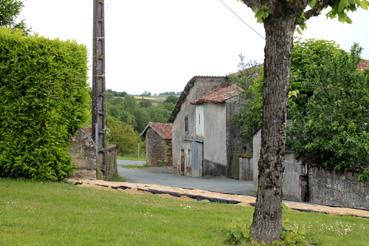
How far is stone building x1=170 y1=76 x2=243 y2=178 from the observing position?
1421 inches

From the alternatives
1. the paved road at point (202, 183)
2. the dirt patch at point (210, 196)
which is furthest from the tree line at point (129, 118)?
the dirt patch at point (210, 196)

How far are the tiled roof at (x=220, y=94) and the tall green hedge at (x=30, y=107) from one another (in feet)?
72.7

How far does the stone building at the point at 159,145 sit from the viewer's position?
52188 mm

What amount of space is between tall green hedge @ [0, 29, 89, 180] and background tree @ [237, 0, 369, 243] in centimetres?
842

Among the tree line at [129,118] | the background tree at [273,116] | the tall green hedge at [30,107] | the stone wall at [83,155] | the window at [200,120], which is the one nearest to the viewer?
the background tree at [273,116]

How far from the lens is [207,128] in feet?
127

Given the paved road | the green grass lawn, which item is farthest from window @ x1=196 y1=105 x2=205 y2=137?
the green grass lawn

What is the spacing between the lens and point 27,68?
14.5 meters

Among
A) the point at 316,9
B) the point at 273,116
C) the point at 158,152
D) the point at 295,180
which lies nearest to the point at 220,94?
the point at 158,152

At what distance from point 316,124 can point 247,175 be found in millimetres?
15197

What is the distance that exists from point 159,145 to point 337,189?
1431 inches

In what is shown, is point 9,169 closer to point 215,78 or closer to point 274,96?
point 274,96

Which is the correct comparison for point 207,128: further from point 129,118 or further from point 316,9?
point 129,118

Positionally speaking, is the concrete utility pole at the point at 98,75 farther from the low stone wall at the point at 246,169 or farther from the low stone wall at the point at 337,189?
the low stone wall at the point at 246,169
